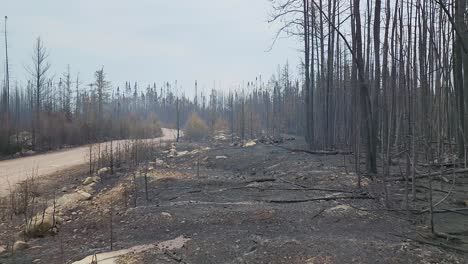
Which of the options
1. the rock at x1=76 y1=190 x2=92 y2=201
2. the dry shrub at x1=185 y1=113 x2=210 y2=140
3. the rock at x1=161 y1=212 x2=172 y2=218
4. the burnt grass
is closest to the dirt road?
the rock at x1=76 y1=190 x2=92 y2=201

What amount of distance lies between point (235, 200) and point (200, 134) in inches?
1389

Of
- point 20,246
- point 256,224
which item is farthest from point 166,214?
point 20,246

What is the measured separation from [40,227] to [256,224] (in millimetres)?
3590

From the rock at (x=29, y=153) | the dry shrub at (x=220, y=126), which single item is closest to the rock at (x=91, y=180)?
the rock at (x=29, y=153)

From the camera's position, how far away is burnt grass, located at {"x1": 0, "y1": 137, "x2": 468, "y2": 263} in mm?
4676

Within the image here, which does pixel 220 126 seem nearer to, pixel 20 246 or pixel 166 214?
pixel 166 214

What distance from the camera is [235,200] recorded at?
25.8 feet

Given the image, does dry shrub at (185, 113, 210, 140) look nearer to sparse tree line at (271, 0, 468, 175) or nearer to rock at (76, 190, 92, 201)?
sparse tree line at (271, 0, 468, 175)

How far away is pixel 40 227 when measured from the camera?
652cm

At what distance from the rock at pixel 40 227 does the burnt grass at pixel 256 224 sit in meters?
0.17

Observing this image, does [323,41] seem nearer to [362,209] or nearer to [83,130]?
[362,209]

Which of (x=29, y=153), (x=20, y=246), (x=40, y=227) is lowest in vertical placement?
(x=20, y=246)

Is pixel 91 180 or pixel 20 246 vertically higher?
pixel 91 180

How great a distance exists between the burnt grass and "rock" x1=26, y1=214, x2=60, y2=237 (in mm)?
172
